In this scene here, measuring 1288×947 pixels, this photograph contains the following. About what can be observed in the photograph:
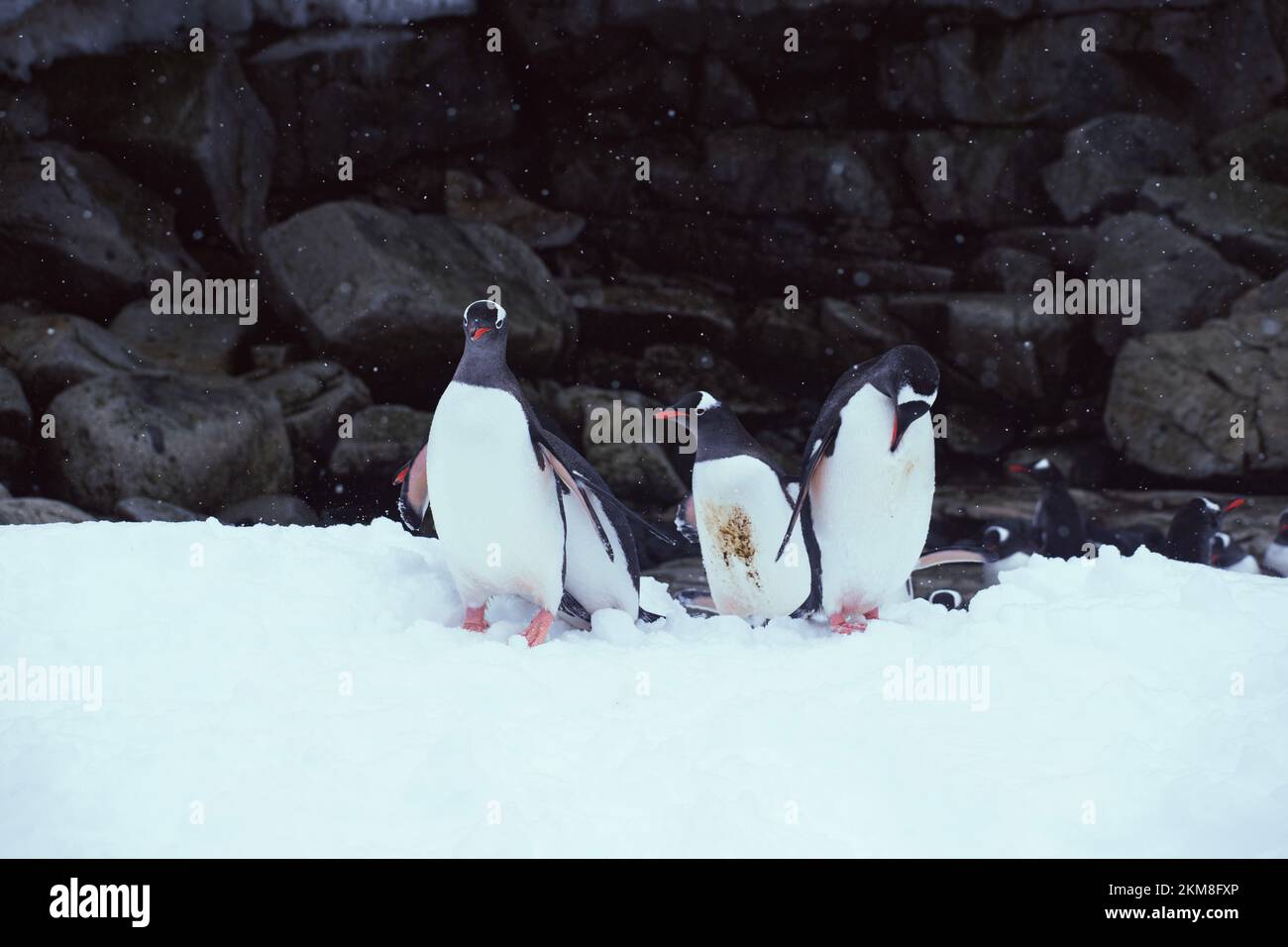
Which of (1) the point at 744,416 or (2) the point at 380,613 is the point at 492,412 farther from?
(1) the point at 744,416

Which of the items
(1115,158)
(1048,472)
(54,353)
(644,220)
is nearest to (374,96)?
(644,220)

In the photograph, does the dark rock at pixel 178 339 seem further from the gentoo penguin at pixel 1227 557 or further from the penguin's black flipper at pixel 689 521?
the gentoo penguin at pixel 1227 557

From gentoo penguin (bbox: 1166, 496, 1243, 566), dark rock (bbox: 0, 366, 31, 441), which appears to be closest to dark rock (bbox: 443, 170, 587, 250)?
dark rock (bbox: 0, 366, 31, 441)

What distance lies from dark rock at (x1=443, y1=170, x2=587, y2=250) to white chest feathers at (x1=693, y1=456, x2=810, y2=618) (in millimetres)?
11016

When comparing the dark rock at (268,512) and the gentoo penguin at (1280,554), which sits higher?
the dark rock at (268,512)

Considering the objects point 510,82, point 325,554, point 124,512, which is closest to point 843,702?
point 325,554

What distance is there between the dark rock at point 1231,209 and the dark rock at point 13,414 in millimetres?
11207

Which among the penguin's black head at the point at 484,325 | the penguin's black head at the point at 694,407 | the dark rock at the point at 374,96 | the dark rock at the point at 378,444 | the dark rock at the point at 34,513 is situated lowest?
the dark rock at the point at 34,513

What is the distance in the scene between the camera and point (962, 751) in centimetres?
184

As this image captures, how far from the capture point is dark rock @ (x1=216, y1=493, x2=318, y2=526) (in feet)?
26.7

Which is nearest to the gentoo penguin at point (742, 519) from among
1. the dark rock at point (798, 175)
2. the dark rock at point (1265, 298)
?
the dark rock at point (1265, 298)

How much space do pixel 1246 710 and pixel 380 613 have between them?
1.94 m

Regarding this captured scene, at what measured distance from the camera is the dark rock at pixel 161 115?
1098 centimetres

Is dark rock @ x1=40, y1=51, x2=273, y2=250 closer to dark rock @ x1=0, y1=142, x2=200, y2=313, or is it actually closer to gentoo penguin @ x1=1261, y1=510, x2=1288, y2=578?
dark rock @ x1=0, y1=142, x2=200, y2=313
